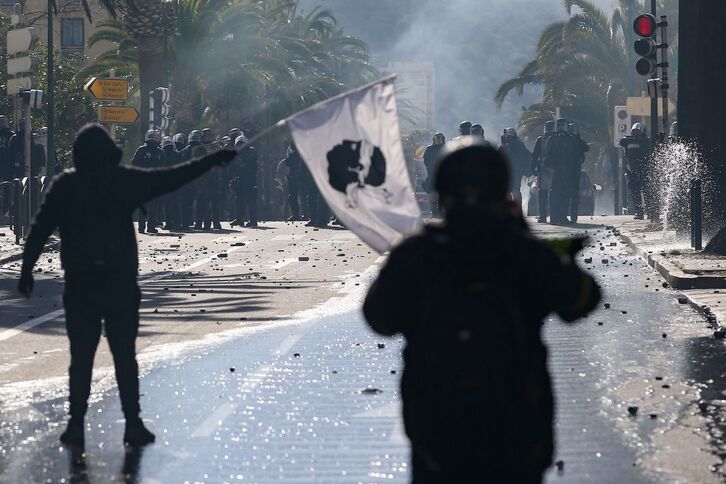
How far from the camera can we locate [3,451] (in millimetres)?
9820

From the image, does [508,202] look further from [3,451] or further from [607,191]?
[607,191]

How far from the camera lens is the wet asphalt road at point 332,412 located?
360 inches

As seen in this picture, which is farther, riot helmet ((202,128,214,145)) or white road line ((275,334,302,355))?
riot helmet ((202,128,214,145))

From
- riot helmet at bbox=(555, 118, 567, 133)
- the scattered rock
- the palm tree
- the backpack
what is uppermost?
the palm tree

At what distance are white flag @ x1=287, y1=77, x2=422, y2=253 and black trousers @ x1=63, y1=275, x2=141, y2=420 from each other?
2701mm

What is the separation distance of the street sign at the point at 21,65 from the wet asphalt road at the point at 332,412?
815 inches

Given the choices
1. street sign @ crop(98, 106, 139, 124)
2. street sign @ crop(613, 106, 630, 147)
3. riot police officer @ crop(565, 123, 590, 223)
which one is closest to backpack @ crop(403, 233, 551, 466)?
riot police officer @ crop(565, 123, 590, 223)

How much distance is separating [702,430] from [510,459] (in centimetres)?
539

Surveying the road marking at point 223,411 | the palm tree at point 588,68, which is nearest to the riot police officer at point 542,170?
the palm tree at point 588,68

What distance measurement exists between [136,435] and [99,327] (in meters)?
0.62

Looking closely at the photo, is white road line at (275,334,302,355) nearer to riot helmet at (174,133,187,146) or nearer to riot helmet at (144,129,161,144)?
riot helmet at (144,129,161,144)

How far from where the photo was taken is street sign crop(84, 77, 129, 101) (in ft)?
143

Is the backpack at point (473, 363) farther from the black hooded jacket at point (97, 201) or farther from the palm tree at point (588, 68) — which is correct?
the palm tree at point (588, 68)

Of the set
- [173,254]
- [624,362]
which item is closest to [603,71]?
[173,254]
